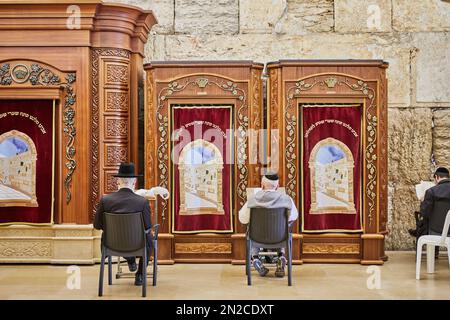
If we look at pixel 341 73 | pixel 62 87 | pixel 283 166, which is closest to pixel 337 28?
pixel 341 73

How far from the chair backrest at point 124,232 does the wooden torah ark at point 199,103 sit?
6.16 feet

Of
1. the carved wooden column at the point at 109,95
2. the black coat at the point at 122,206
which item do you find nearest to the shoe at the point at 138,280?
the black coat at the point at 122,206

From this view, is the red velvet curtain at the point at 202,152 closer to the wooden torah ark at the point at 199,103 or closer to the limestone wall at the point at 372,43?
the wooden torah ark at the point at 199,103

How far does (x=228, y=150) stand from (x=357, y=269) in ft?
6.59

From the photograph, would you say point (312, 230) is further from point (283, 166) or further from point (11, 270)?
point (11, 270)

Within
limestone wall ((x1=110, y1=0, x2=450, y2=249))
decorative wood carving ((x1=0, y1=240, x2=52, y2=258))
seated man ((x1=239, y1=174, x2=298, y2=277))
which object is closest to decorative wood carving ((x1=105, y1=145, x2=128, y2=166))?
decorative wood carving ((x1=0, y1=240, x2=52, y2=258))

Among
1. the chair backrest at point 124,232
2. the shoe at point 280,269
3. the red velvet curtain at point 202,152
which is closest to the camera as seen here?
the chair backrest at point 124,232

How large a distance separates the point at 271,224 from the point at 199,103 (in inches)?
81.0

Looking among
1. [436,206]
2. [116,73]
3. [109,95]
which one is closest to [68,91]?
[109,95]

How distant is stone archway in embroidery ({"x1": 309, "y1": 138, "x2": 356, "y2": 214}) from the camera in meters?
8.28

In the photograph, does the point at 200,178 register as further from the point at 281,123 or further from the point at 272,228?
the point at 272,228

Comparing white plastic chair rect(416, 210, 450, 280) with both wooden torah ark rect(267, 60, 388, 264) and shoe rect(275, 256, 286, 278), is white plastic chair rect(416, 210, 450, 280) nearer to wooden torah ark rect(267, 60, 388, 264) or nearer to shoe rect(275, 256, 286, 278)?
wooden torah ark rect(267, 60, 388, 264)

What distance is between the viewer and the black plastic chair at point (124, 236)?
638 cm

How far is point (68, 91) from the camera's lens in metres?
8.27
